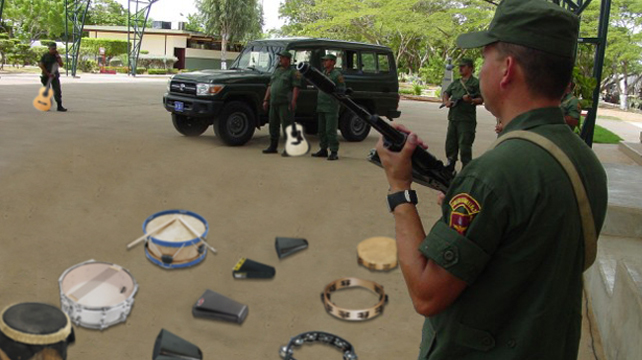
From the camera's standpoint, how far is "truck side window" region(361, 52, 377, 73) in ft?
38.1

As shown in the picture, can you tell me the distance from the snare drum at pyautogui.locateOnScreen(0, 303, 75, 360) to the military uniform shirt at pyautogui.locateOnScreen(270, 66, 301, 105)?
Answer: 23.5 ft

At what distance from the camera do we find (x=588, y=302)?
4898 mm

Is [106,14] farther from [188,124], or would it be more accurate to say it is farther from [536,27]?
[536,27]

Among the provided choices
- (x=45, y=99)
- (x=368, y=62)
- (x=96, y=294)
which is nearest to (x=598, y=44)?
(x=368, y=62)

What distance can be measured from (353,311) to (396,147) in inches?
104

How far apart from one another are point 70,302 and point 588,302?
13.4 feet

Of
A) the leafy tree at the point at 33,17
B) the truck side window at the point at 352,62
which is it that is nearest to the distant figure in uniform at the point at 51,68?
the truck side window at the point at 352,62

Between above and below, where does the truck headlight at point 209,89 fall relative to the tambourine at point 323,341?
above

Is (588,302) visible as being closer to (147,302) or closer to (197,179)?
(147,302)

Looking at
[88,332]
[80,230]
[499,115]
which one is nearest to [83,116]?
[80,230]

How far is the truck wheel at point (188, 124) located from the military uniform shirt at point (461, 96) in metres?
4.62

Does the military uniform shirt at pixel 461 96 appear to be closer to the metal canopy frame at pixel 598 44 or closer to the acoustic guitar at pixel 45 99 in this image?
the metal canopy frame at pixel 598 44

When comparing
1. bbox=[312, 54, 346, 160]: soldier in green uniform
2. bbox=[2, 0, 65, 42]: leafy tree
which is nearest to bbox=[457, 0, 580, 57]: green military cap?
bbox=[312, 54, 346, 160]: soldier in green uniform

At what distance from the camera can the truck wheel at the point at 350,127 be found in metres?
11.5
